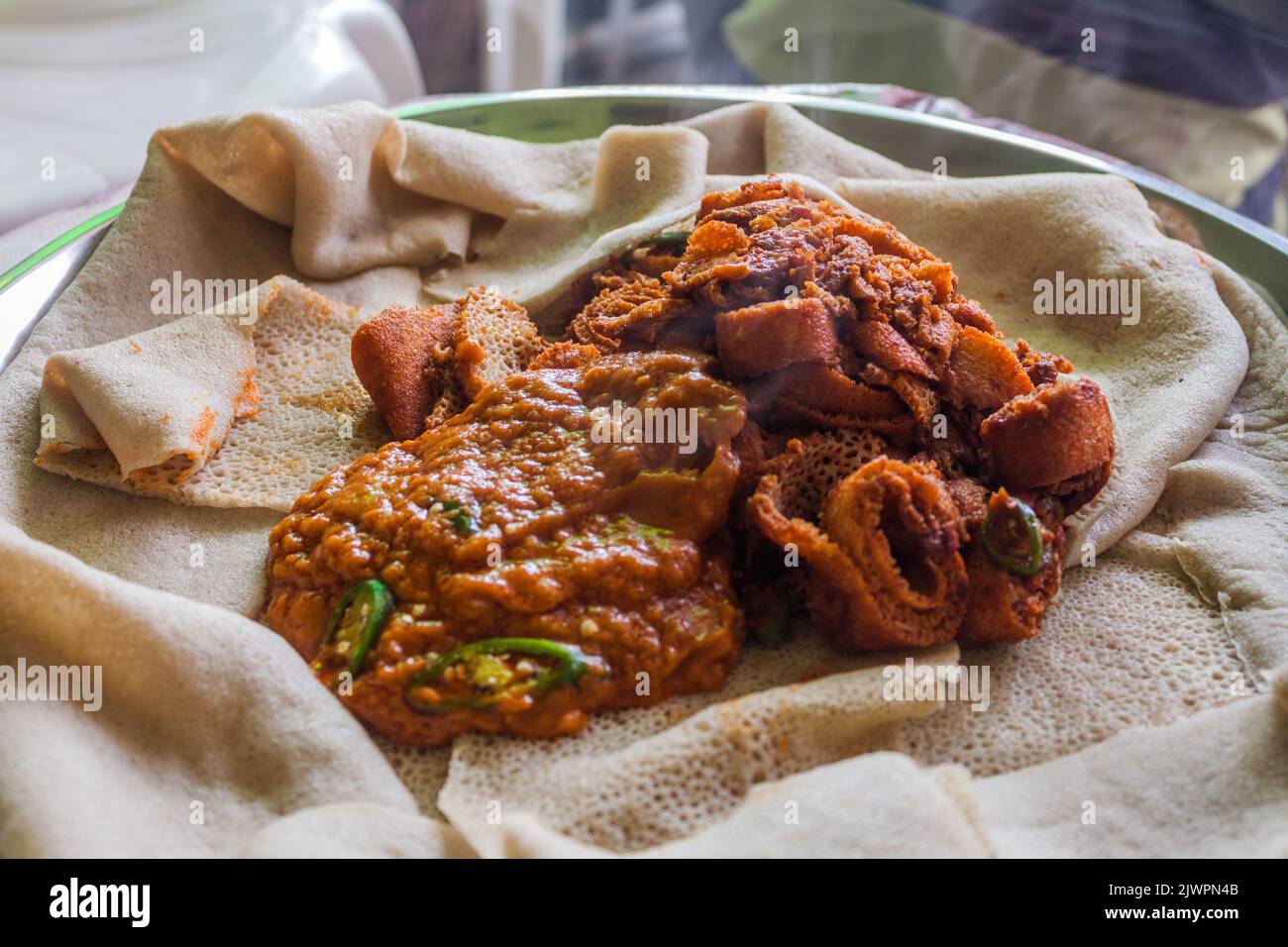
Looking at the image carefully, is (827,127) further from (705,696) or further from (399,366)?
(705,696)

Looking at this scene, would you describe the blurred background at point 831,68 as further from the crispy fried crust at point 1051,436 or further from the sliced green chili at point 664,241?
the crispy fried crust at point 1051,436

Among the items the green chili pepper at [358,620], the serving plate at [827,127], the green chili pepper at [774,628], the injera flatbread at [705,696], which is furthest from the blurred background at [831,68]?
the green chili pepper at [358,620]

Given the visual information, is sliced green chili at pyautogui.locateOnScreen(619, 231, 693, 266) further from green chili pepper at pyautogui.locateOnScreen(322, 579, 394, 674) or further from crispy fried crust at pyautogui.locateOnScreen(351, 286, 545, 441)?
green chili pepper at pyautogui.locateOnScreen(322, 579, 394, 674)

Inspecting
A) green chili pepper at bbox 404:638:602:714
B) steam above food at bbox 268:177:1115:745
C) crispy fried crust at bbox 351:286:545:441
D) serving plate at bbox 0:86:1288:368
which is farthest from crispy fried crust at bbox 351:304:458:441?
serving plate at bbox 0:86:1288:368

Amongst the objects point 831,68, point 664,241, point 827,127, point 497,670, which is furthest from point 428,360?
point 831,68

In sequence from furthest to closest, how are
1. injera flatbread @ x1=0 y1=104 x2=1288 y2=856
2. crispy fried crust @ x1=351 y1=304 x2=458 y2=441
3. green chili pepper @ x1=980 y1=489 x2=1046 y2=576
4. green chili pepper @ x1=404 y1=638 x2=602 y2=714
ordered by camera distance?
crispy fried crust @ x1=351 y1=304 x2=458 y2=441 < green chili pepper @ x1=980 y1=489 x2=1046 y2=576 < green chili pepper @ x1=404 y1=638 x2=602 y2=714 < injera flatbread @ x1=0 y1=104 x2=1288 y2=856

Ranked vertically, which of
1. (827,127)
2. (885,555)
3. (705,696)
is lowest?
(705,696)
